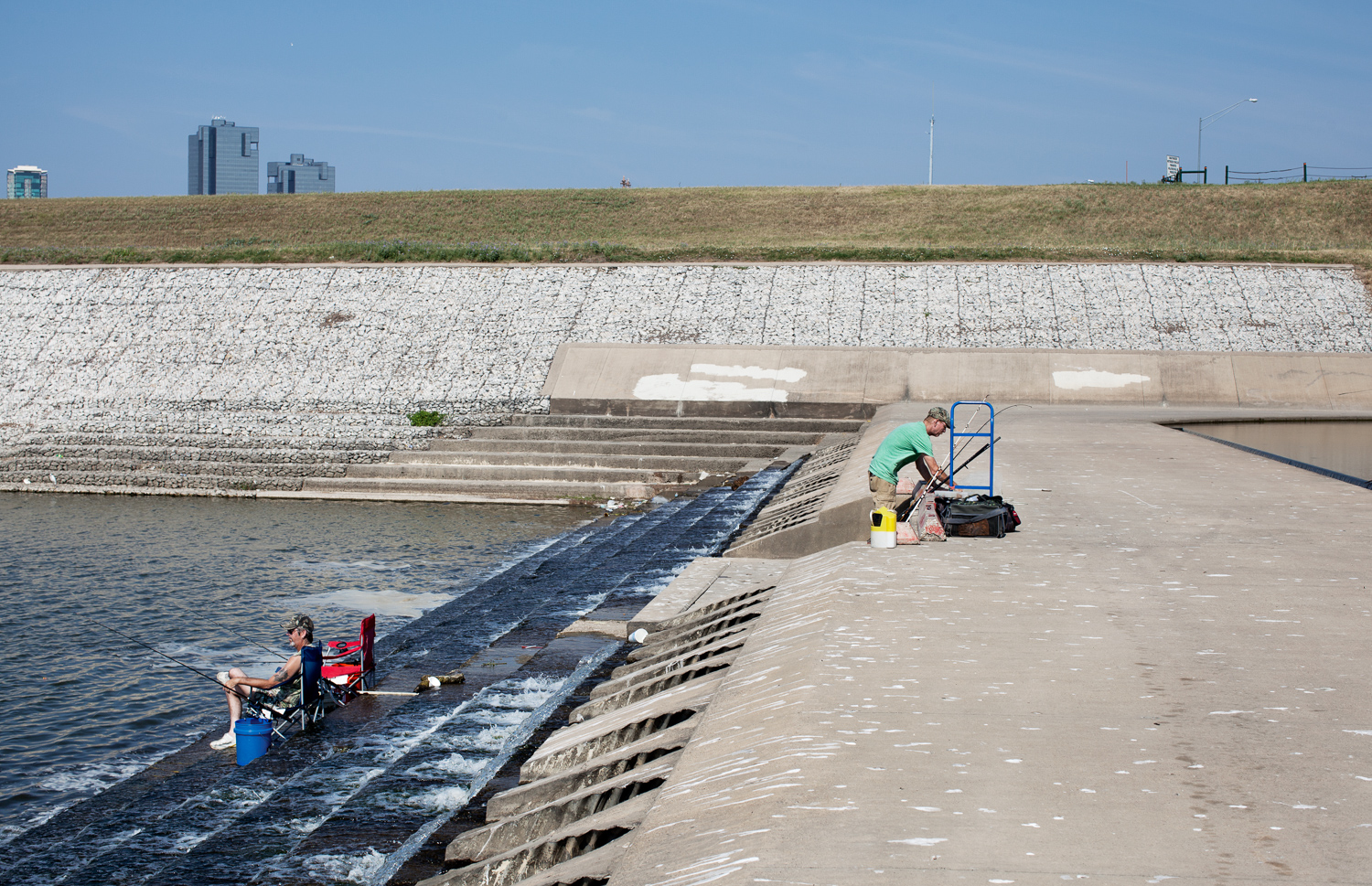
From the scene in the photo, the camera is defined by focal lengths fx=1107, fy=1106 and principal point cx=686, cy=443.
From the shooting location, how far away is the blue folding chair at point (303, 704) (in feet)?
24.7

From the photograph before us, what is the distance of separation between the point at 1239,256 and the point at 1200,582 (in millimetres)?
27146

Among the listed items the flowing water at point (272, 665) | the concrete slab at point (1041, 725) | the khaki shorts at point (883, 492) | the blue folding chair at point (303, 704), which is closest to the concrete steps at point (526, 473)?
the flowing water at point (272, 665)

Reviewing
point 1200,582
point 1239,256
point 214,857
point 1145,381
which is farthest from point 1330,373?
point 214,857

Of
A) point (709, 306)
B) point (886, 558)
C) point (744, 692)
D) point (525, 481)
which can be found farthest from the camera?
point (709, 306)

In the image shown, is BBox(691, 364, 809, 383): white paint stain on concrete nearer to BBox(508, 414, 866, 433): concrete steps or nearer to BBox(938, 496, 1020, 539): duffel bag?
BBox(508, 414, 866, 433): concrete steps

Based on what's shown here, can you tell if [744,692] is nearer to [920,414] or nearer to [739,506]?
[739,506]

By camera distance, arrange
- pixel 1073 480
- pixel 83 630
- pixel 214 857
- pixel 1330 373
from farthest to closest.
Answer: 1. pixel 1330 373
2. pixel 1073 480
3. pixel 83 630
4. pixel 214 857

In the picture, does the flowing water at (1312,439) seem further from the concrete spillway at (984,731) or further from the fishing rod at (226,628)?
the fishing rod at (226,628)

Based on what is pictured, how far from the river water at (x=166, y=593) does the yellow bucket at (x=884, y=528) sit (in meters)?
5.17

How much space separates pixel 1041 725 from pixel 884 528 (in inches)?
152

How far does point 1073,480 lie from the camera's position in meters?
12.0

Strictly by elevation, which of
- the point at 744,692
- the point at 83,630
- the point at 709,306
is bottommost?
the point at 83,630

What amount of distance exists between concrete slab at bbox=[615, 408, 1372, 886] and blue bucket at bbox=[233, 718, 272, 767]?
340 cm

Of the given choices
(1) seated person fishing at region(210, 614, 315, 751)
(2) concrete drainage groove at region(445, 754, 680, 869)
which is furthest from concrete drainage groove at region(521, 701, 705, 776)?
(1) seated person fishing at region(210, 614, 315, 751)
